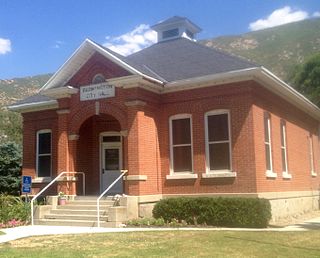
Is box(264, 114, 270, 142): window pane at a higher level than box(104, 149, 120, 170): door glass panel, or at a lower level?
higher

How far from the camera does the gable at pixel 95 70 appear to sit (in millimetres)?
18922

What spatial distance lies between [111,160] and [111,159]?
0.05 meters

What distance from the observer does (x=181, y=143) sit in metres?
19.0

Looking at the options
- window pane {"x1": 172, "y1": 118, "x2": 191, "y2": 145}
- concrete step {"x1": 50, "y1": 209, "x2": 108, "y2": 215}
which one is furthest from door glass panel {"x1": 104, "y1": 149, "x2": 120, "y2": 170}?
concrete step {"x1": 50, "y1": 209, "x2": 108, "y2": 215}

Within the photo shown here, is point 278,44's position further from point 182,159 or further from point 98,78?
point 182,159

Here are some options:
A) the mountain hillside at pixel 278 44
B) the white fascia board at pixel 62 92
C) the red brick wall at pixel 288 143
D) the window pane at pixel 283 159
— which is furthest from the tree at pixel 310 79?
the mountain hillside at pixel 278 44

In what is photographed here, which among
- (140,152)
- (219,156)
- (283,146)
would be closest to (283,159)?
(283,146)

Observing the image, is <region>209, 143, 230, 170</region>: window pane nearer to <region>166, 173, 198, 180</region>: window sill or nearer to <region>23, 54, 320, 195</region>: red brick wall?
<region>23, 54, 320, 195</region>: red brick wall

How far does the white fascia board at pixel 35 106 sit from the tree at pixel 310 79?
22260mm

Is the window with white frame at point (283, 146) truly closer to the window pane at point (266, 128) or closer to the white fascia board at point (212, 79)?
the window pane at point (266, 128)

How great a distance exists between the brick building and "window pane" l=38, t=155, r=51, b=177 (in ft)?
1.30

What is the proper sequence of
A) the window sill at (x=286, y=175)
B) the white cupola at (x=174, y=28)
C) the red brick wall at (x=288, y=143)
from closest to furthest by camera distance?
the red brick wall at (x=288, y=143) < the window sill at (x=286, y=175) < the white cupola at (x=174, y=28)

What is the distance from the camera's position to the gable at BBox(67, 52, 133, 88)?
18922 millimetres

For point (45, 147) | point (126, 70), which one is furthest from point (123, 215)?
point (45, 147)
